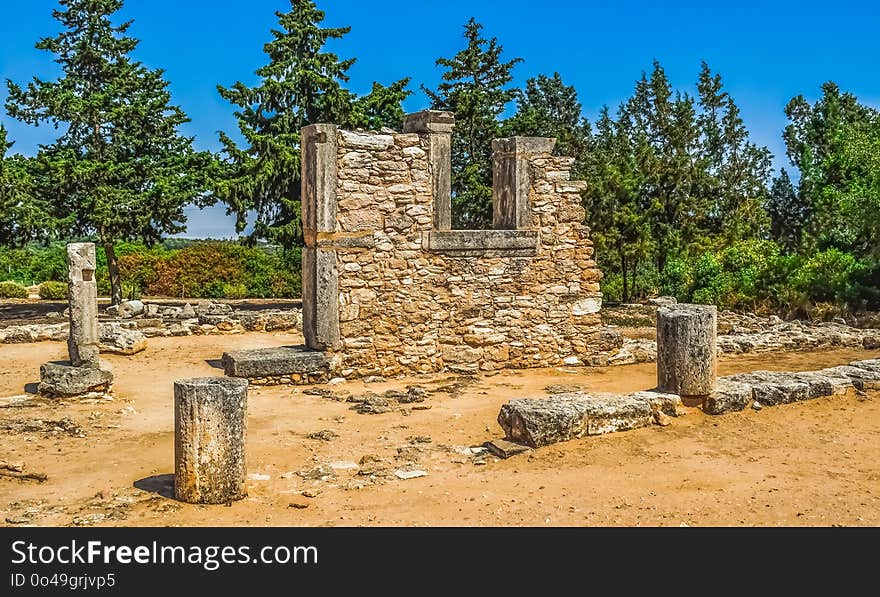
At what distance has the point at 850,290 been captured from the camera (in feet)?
67.4

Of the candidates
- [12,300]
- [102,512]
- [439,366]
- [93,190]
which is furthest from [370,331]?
[12,300]

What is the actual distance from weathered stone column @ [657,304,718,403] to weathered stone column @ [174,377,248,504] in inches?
205

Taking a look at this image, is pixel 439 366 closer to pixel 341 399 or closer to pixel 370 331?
pixel 370 331

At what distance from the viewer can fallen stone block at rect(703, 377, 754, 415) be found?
938cm

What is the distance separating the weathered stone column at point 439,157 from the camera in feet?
41.3

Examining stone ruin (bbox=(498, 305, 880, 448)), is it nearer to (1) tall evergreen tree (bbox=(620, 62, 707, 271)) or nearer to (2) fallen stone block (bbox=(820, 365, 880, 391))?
(2) fallen stone block (bbox=(820, 365, 880, 391))

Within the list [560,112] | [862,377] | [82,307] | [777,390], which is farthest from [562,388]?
[560,112]

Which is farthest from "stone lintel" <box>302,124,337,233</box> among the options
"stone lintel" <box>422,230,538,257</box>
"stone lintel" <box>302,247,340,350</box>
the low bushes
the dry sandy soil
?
the low bushes

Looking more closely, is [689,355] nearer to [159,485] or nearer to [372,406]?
[372,406]

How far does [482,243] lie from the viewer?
42.0ft

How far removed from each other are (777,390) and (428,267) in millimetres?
5384

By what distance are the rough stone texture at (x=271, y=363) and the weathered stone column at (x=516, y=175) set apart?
389 centimetres

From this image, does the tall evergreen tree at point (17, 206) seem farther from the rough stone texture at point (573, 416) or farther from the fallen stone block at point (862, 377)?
the fallen stone block at point (862, 377)

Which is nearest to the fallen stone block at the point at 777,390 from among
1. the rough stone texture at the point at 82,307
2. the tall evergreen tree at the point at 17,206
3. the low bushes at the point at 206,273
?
the rough stone texture at the point at 82,307
